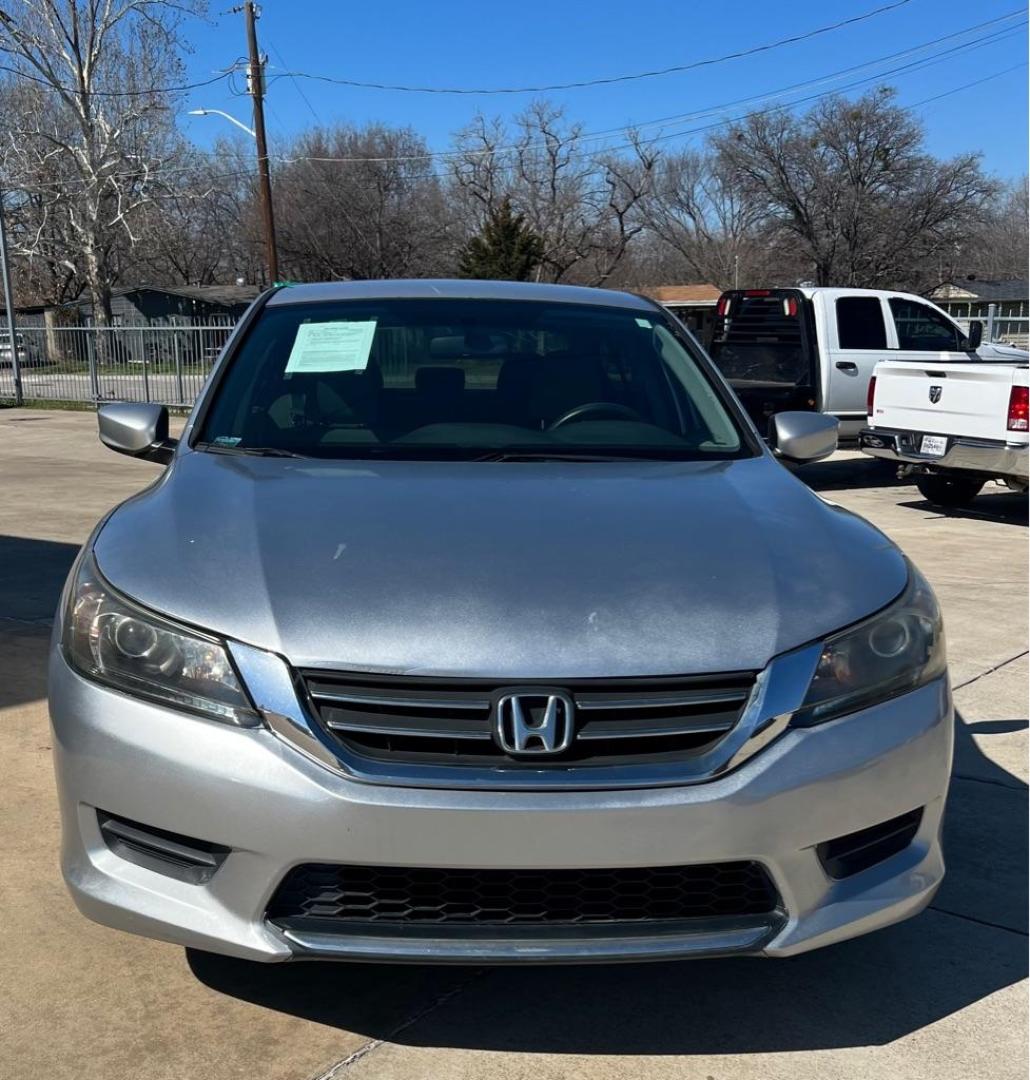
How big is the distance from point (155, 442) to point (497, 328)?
1.19m

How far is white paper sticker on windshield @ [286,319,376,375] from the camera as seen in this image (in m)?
3.71

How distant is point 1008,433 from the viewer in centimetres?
928

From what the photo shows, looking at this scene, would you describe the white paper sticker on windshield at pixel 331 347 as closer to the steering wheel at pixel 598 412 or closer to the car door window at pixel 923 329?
the steering wheel at pixel 598 412

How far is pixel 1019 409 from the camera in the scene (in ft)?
30.2

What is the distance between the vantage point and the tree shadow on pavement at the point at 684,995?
256cm

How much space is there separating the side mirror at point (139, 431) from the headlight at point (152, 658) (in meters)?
1.42

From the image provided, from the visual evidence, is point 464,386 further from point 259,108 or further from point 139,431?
point 259,108

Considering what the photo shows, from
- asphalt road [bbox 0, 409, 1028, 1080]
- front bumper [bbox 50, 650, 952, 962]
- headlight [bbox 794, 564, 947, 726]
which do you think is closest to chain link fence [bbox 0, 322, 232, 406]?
asphalt road [bbox 0, 409, 1028, 1080]

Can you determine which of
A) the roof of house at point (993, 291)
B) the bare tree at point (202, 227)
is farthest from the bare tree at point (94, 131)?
the roof of house at point (993, 291)

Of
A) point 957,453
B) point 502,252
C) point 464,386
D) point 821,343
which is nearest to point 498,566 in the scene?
point 464,386

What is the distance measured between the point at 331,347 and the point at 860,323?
34.5ft

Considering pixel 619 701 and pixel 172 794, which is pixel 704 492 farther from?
pixel 172 794

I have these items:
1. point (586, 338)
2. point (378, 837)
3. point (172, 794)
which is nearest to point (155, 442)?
point (586, 338)

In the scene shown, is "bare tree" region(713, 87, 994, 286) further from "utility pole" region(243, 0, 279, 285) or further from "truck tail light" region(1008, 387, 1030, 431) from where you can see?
"truck tail light" region(1008, 387, 1030, 431)
